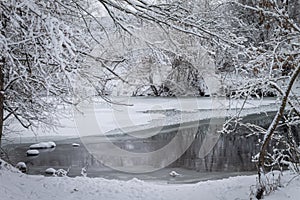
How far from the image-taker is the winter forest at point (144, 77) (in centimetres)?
393

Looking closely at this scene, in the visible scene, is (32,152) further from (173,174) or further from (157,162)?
(173,174)

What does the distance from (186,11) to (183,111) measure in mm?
17627

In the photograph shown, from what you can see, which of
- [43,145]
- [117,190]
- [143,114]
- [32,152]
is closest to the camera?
[117,190]

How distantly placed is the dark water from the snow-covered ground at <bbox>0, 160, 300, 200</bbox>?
2.51 metres

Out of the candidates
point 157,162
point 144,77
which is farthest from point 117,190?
point 157,162

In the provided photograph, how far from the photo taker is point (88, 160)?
1103cm

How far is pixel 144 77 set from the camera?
7.90 meters

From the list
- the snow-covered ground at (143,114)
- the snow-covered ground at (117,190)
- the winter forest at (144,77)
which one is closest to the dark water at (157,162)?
the winter forest at (144,77)

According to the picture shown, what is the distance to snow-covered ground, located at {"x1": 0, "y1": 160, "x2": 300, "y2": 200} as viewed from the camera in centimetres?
534

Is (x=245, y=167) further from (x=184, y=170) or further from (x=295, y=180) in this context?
(x=295, y=180)

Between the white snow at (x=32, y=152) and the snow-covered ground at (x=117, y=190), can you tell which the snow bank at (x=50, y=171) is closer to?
the white snow at (x=32, y=152)

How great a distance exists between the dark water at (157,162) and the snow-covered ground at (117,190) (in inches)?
99.0

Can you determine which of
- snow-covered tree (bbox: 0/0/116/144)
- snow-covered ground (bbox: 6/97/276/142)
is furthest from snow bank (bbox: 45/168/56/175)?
snow-covered ground (bbox: 6/97/276/142)

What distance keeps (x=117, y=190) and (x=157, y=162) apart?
15.4ft
